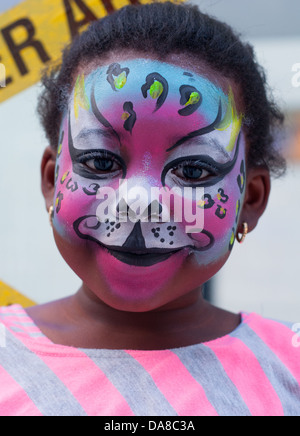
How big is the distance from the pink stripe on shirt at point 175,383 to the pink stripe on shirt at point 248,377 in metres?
0.07

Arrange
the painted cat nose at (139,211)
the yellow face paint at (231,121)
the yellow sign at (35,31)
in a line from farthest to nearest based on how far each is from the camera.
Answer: the yellow sign at (35,31) < the yellow face paint at (231,121) < the painted cat nose at (139,211)

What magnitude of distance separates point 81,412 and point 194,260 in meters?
0.33

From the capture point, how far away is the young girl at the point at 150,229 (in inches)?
35.6

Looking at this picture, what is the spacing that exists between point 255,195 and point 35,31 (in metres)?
0.77

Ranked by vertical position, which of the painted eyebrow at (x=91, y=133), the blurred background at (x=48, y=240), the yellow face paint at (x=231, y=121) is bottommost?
the blurred background at (x=48, y=240)

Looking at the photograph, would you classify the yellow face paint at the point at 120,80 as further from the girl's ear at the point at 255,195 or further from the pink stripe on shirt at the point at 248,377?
the pink stripe on shirt at the point at 248,377

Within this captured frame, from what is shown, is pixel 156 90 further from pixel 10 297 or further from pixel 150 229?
pixel 10 297

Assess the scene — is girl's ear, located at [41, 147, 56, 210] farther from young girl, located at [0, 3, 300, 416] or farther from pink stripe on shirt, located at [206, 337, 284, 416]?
pink stripe on shirt, located at [206, 337, 284, 416]

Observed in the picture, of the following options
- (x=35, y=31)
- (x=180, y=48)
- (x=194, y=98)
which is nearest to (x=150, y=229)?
Result: (x=194, y=98)

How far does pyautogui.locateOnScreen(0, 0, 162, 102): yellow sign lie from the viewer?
145 cm

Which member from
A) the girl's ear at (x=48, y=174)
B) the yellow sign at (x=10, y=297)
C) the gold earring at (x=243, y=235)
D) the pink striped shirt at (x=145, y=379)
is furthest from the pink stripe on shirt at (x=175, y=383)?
the yellow sign at (x=10, y=297)

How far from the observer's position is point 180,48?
980 millimetres

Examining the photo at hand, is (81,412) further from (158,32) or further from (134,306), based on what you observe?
(158,32)

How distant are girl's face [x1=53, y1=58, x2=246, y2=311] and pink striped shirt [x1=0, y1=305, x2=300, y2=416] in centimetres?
13
